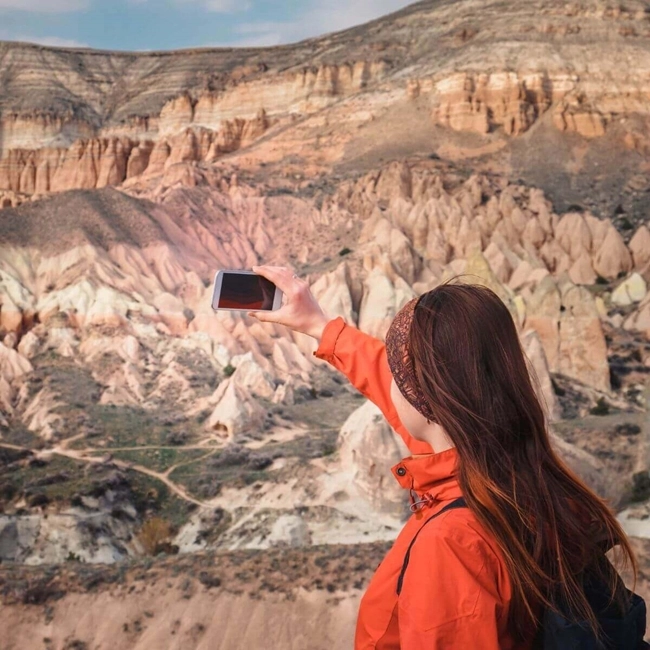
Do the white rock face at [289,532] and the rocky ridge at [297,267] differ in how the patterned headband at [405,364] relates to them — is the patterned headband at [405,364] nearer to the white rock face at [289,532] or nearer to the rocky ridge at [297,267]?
the rocky ridge at [297,267]

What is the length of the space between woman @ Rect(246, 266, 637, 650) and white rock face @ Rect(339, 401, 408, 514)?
1158 cm

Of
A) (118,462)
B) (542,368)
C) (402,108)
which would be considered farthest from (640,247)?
(118,462)

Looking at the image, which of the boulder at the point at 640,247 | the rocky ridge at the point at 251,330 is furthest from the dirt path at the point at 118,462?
the boulder at the point at 640,247

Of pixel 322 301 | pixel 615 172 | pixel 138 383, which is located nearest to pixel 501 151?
pixel 615 172

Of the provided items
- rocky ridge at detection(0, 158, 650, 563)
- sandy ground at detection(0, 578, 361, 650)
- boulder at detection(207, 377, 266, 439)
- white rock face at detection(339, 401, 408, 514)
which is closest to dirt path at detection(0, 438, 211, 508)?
rocky ridge at detection(0, 158, 650, 563)

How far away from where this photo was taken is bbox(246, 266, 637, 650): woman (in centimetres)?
174

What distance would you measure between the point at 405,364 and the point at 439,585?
57cm

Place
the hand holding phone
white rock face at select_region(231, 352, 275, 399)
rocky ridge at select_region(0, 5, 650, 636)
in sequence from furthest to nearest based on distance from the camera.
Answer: white rock face at select_region(231, 352, 275, 399) < rocky ridge at select_region(0, 5, 650, 636) < the hand holding phone

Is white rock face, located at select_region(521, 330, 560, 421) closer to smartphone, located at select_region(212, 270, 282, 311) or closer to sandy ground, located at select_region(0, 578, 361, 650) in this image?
sandy ground, located at select_region(0, 578, 361, 650)

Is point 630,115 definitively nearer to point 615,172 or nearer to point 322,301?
point 615,172

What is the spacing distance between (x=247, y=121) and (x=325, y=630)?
159ft

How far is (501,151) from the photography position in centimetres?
4056

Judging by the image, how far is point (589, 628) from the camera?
1.85 metres

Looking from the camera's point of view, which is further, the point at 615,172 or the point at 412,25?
the point at 412,25
